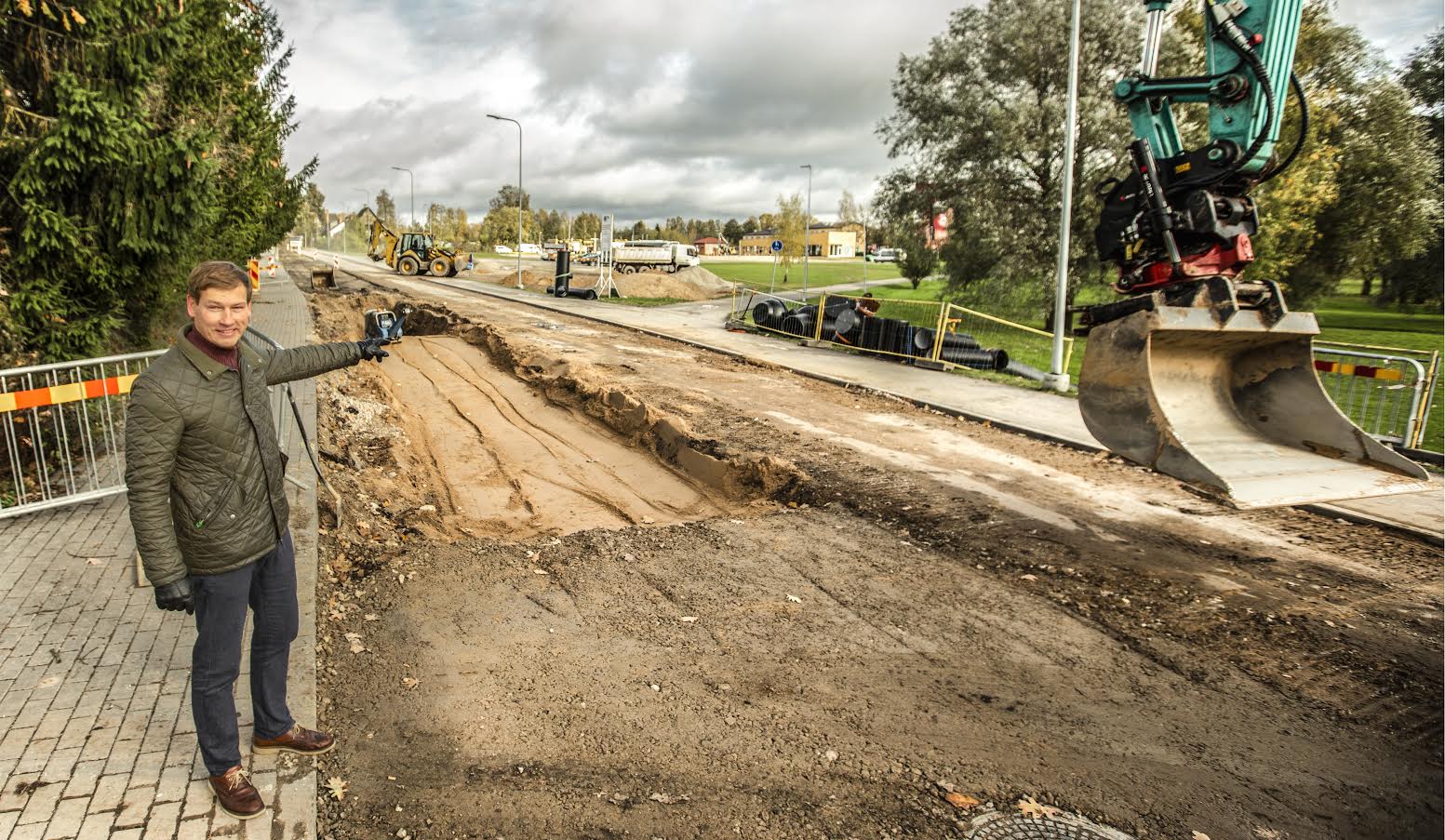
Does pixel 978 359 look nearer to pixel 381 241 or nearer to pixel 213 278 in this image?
pixel 213 278

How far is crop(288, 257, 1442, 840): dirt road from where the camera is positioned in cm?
334

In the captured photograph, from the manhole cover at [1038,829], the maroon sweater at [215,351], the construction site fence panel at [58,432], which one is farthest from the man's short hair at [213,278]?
the manhole cover at [1038,829]

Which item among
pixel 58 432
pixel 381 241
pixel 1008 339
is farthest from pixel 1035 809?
pixel 381 241

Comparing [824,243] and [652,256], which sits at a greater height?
[824,243]

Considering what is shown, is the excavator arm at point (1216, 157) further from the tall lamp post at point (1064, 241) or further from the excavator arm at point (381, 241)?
the excavator arm at point (381, 241)

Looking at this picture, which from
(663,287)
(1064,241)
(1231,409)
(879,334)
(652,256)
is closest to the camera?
Result: (1231,409)

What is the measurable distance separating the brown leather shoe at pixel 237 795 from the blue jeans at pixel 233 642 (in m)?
0.03

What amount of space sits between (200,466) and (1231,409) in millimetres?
7115

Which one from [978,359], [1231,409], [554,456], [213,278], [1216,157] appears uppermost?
[1216,157]

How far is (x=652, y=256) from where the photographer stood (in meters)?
56.9

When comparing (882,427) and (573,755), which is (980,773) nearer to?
(573,755)

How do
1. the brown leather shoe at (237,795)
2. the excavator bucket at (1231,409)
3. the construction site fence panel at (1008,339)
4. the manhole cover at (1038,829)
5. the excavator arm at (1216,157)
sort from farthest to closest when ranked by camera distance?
the construction site fence panel at (1008,339) < the excavator arm at (1216,157) < the excavator bucket at (1231,409) < the manhole cover at (1038,829) < the brown leather shoe at (237,795)

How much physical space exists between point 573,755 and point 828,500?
430 centimetres

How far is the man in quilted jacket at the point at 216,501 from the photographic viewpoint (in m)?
2.78
